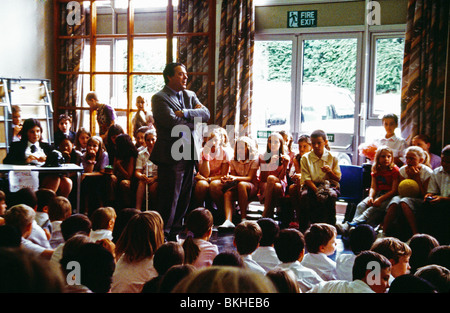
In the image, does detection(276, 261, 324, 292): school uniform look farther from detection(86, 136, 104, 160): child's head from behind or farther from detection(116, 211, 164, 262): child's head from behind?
detection(86, 136, 104, 160): child's head from behind

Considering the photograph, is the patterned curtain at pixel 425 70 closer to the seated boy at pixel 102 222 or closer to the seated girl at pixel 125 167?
the seated girl at pixel 125 167

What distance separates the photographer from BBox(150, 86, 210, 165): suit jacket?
14.1 ft

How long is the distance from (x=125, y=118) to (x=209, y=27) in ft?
5.57

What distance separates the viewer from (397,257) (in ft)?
8.59

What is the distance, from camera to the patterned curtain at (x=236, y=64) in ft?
20.7

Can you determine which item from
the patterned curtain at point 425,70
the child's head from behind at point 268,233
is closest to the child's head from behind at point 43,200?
the child's head from behind at point 268,233

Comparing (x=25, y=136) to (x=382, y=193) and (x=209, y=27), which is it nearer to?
(x=209, y=27)

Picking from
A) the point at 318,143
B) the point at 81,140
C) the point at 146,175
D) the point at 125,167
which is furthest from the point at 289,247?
the point at 81,140

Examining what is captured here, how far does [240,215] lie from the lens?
545 cm

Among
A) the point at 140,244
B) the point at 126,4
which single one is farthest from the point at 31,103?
the point at 140,244

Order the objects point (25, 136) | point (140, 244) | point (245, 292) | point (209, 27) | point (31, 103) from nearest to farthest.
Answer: point (245, 292)
point (140, 244)
point (25, 136)
point (209, 27)
point (31, 103)

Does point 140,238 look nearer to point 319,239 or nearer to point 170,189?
point 319,239

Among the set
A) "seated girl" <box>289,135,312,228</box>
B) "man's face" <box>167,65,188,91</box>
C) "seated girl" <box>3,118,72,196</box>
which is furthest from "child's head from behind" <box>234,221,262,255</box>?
"seated girl" <box>3,118,72,196</box>

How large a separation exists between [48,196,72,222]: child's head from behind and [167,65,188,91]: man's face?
4.30 feet
